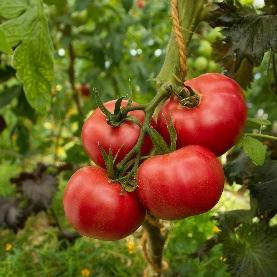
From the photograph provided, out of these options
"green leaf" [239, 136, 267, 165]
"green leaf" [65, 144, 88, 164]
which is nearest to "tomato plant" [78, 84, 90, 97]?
"green leaf" [65, 144, 88, 164]

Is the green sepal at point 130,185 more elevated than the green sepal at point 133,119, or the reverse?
the green sepal at point 133,119

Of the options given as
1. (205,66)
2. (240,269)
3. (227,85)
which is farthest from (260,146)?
(205,66)

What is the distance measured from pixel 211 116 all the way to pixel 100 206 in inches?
7.9

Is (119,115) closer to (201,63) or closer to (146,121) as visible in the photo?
(146,121)

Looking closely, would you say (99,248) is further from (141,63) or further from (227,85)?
(227,85)

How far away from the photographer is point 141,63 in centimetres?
249

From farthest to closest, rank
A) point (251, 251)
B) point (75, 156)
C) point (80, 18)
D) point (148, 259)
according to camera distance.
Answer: point (80, 18) → point (75, 156) → point (148, 259) → point (251, 251)

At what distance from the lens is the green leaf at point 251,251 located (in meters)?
1.08

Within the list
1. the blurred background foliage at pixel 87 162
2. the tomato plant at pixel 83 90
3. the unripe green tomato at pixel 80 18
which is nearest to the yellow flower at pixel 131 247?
the blurred background foliage at pixel 87 162

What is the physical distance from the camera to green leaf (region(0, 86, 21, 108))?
2182mm

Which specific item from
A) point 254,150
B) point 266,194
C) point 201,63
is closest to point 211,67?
point 201,63

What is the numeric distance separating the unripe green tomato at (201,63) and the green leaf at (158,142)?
3.91 feet

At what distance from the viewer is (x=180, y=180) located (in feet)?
2.45

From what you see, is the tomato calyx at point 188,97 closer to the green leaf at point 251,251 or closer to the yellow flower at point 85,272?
the green leaf at point 251,251
